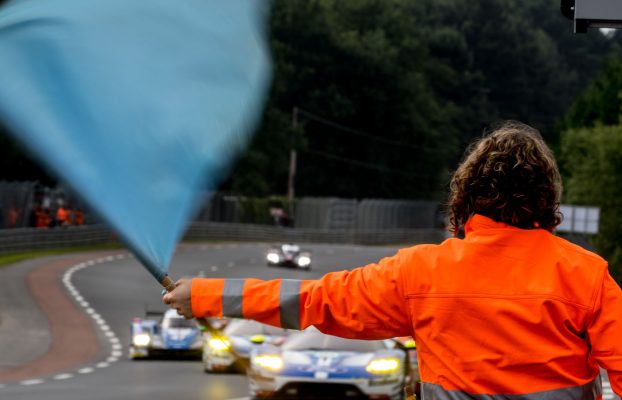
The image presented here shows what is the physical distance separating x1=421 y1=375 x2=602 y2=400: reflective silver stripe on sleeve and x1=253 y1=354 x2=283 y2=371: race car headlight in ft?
50.1

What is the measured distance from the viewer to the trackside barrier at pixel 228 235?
180 ft

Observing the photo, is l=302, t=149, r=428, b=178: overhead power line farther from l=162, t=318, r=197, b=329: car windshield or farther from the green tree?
l=162, t=318, r=197, b=329: car windshield

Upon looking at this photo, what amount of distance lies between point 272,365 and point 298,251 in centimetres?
4323

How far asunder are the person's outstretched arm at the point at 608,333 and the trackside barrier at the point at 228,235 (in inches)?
1709

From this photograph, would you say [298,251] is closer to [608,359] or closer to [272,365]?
[272,365]

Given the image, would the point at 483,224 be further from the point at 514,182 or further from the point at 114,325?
the point at 114,325

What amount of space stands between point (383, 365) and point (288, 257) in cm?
4271

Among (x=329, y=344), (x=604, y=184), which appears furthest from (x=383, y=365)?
(x=604, y=184)

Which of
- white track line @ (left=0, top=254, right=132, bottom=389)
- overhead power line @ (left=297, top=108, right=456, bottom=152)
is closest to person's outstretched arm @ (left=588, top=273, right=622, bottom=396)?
white track line @ (left=0, top=254, right=132, bottom=389)

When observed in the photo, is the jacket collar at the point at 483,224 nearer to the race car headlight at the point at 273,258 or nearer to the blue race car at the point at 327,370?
the blue race car at the point at 327,370

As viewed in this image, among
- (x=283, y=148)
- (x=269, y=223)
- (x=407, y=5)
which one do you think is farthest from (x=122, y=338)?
(x=407, y=5)

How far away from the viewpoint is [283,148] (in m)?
93.6

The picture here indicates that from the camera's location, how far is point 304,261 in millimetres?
62250

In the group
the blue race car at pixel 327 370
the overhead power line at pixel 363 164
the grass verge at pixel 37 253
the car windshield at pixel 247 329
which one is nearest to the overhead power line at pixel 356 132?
the overhead power line at pixel 363 164
